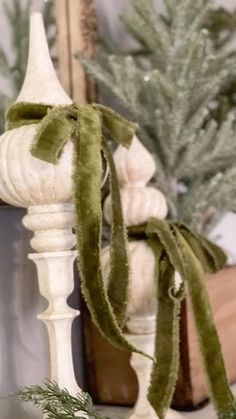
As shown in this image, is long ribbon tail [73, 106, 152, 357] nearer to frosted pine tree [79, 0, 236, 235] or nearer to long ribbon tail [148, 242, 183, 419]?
long ribbon tail [148, 242, 183, 419]

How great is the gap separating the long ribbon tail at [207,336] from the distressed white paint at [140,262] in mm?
36

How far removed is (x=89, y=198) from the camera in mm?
469

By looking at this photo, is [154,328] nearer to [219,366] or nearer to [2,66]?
[219,366]

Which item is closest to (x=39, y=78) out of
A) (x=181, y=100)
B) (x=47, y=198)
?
(x=47, y=198)

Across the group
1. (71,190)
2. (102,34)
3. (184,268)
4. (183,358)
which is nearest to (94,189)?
(71,190)

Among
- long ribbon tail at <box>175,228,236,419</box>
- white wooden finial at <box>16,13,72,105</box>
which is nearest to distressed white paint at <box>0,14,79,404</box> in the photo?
white wooden finial at <box>16,13,72,105</box>

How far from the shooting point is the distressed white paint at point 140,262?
591mm

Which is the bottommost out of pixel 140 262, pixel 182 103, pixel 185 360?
pixel 185 360

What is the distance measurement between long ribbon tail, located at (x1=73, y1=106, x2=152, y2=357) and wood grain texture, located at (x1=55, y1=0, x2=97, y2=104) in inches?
11.4

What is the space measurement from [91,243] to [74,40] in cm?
36

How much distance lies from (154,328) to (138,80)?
0.93 feet

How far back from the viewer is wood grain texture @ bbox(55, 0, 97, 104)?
0.74 meters

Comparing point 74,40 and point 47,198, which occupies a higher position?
point 74,40

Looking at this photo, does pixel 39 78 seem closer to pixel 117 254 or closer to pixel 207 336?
pixel 117 254
